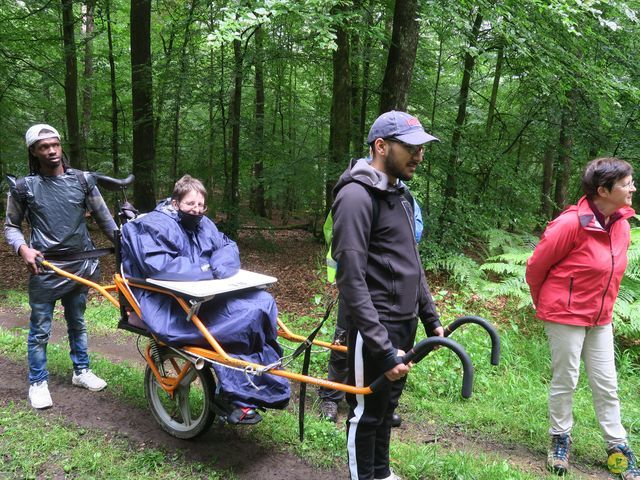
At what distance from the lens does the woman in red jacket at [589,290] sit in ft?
10.3

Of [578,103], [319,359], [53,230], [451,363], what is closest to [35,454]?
[53,230]

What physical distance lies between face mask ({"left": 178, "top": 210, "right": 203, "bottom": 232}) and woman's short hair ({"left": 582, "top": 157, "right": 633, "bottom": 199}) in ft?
9.16

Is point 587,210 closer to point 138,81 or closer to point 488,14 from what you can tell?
point 488,14

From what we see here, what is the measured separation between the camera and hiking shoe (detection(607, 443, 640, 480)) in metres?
3.23

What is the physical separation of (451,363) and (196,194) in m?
3.26

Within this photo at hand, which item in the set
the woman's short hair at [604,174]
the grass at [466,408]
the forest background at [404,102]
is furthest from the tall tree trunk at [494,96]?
the woman's short hair at [604,174]

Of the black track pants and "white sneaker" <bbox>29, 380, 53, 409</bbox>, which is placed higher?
the black track pants

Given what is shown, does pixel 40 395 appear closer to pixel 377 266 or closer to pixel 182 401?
pixel 182 401

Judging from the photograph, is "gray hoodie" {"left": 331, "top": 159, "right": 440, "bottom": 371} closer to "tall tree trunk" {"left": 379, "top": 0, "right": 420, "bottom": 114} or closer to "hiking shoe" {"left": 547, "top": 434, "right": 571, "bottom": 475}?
"hiking shoe" {"left": 547, "top": 434, "right": 571, "bottom": 475}

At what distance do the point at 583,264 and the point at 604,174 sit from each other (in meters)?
0.62

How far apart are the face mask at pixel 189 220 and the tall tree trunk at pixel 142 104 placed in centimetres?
646

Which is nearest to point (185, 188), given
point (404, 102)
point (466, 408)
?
point (466, 408)

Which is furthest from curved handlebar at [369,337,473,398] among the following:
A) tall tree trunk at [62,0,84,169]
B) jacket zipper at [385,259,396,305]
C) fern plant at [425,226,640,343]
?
tall tree trunk at [62,0,84,169]

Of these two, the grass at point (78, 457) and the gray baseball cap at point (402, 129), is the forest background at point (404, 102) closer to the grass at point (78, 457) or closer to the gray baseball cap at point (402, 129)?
the gray baseball cap at point (402, 129)
